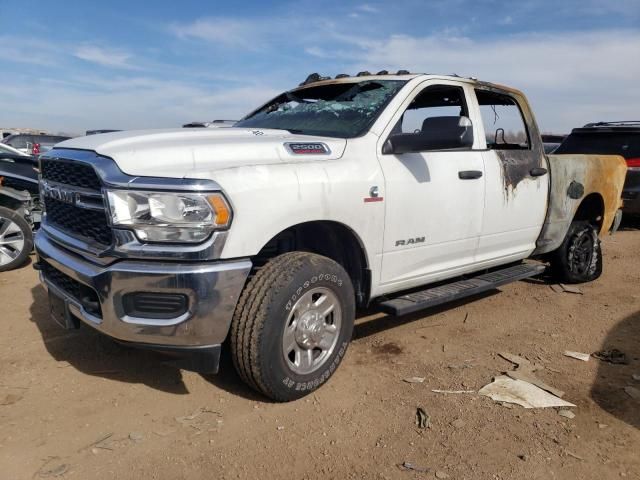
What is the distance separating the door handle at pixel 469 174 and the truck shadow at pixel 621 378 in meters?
Answer: 1.59

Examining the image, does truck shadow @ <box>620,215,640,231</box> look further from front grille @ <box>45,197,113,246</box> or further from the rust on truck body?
front grille @ <box>45,197,113,246</box>

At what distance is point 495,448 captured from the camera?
2.66 m

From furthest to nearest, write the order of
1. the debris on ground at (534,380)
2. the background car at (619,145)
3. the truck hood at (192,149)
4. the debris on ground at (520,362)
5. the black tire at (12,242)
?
the background car at (619,145) → the black tire at (12,242) → the debris on ground at (520,362) → the debris on ground at (534,380) → the truck hood at (192,149)

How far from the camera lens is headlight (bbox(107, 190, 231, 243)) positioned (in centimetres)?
253

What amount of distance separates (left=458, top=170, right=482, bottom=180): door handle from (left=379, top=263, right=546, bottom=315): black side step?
84cm

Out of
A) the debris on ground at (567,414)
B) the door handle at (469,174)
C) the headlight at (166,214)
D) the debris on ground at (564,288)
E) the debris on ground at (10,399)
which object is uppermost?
the door handle at (469,174)

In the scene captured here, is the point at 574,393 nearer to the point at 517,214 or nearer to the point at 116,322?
the point at 517,214

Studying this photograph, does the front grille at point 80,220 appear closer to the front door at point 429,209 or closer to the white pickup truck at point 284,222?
the white pickup truck at point 284,222

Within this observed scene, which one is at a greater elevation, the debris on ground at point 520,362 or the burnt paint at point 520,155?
the burnt paint at point 520,155

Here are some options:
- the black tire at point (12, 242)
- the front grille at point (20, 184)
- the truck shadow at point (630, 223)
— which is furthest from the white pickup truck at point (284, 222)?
the truck shadow at point (630, 223)

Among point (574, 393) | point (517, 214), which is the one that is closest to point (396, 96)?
point (517, 214)

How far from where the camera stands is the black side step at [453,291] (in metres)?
3.53

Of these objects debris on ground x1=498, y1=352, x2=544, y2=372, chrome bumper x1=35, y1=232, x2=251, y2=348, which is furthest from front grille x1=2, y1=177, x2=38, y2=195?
debris on ground x1=498, y1=352, x2=544, y2=372

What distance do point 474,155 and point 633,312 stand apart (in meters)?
2.30
